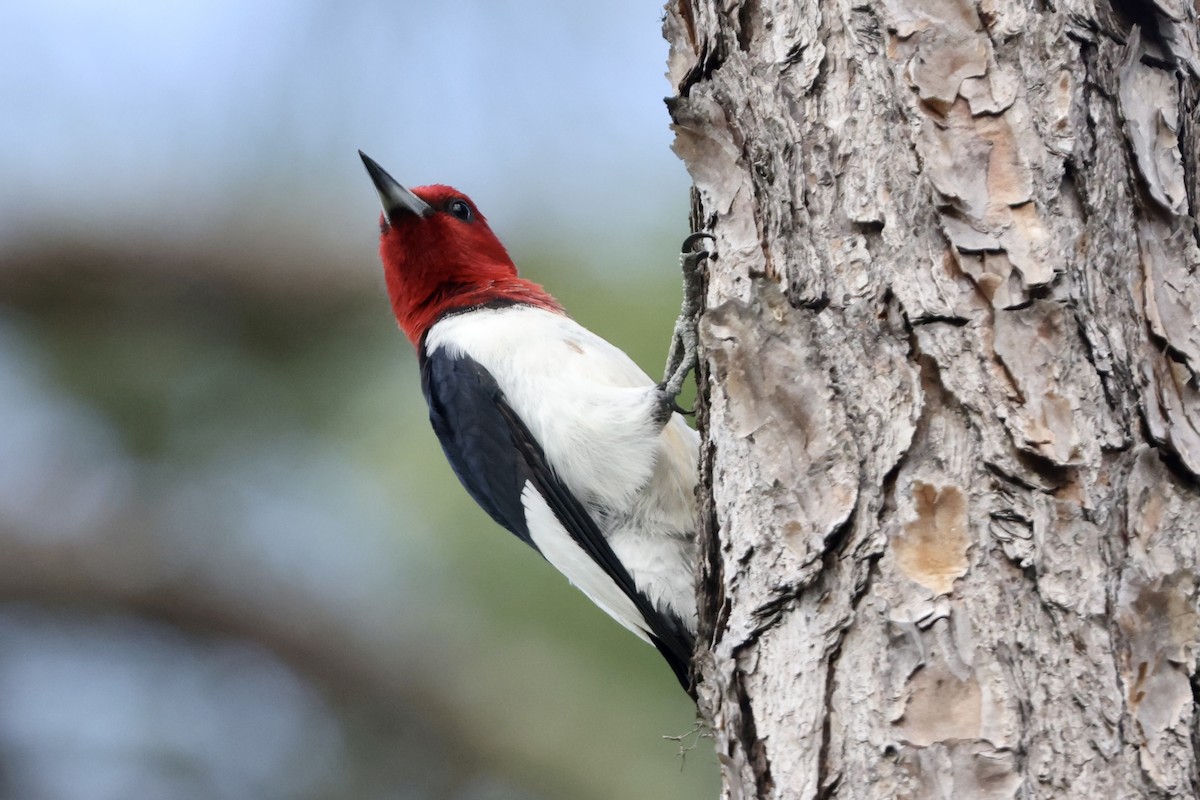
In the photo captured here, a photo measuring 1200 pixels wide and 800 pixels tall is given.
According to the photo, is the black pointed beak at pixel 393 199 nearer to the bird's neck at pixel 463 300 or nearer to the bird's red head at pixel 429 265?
the bird's red head at pixel 429 265

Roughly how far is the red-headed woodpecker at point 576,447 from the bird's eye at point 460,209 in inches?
13.1

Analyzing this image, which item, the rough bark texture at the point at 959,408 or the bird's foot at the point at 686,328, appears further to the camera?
the bird's foot at the point at 686,328

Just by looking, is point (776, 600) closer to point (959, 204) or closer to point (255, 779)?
point (959, 204)

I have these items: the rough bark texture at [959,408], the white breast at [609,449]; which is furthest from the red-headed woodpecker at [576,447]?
the rough bark texture at [959,408]

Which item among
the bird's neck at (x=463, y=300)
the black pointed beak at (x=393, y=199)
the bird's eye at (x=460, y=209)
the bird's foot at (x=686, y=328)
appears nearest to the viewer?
the bird's foot at (x=686, y=328)

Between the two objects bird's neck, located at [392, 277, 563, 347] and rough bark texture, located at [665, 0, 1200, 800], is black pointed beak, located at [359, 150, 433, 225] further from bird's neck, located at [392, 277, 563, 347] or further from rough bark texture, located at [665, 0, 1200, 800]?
rough bark texture, located at [665, 0, 1200, 800]

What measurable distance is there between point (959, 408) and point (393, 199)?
83.4 inches

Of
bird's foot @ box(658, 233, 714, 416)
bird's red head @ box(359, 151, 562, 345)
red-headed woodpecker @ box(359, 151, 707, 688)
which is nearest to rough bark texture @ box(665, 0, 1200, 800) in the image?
bird's foot @ box(658, 233, 714, 416)

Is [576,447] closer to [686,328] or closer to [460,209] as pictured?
[686,328]

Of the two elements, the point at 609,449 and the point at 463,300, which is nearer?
the point at 609,449

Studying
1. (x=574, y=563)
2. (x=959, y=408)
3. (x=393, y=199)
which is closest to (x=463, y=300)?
(x=393, y=199)

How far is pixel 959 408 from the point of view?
1402 mm

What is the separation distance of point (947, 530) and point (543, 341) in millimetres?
1471

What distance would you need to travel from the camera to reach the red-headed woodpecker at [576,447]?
248 cm
